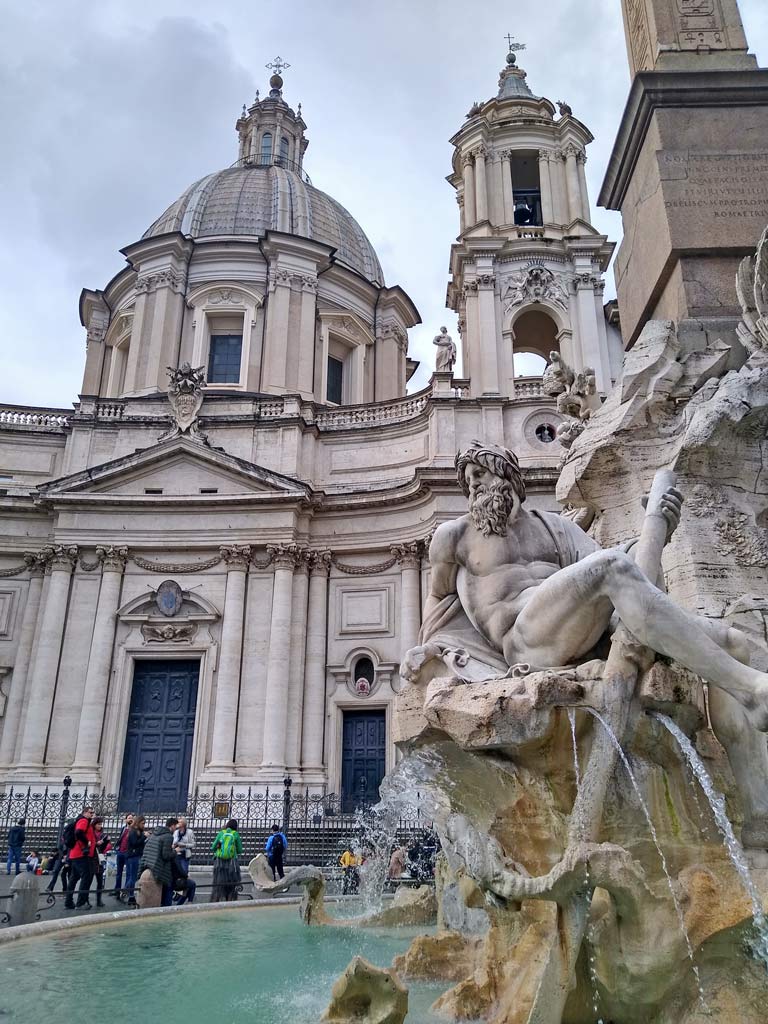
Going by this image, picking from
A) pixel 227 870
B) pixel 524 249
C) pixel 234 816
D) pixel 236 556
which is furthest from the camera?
pixel 524 249

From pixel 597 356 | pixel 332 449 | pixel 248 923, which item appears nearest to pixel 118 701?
pixel 332 449

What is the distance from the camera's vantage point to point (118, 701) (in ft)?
69.5

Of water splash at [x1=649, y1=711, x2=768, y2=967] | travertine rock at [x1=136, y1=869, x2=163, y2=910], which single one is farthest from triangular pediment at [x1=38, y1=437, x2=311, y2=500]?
water splash at [x1=649, y1=711, x2=768, y2=967]

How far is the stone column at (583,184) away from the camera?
83.8 feet

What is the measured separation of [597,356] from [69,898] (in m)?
19.9

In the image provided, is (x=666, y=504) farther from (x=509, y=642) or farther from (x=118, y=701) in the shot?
(x=118, y=701)

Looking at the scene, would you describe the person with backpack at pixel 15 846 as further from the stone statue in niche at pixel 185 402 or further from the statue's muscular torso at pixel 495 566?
the statue's muscular torso at pixel 495 566

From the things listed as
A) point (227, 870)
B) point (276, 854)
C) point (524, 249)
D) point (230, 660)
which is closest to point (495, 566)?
point (227, 870)

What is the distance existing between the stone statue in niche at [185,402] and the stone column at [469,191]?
10066 mm

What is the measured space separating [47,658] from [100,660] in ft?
4.52

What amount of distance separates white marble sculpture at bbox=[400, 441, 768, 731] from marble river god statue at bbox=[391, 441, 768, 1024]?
10 millimetres

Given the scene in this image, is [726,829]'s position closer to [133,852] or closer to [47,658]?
[133,852]

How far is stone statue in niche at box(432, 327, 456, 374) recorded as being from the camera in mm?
23172

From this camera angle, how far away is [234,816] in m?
18.1
